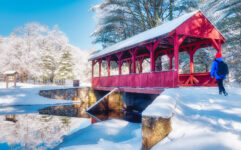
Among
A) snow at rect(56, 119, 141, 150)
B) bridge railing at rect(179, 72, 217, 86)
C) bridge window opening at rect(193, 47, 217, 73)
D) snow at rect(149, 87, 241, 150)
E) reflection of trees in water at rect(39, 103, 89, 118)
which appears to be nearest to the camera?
snow at rect(149, 87, 241, 150)

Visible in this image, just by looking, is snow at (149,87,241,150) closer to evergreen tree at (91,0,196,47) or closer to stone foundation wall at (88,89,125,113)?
stone foundation wall at (88,89,125,113)

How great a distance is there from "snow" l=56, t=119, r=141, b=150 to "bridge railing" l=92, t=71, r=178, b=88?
2800 millimetres

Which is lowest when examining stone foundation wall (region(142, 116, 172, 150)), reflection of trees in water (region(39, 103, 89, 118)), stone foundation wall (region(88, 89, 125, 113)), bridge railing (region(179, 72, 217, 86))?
reflection of trees in water (region(39, 103, 89, 118))

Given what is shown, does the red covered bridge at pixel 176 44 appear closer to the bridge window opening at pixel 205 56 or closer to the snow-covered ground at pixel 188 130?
the snow-covered ground at pixel 188 130

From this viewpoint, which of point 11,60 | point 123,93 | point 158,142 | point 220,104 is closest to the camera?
point 158,142

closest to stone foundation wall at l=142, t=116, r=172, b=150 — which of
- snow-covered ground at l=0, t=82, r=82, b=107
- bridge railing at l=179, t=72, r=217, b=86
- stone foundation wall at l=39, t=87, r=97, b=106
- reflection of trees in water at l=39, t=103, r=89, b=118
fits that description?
bridge railing at l=179, t=72, r=217, b=86

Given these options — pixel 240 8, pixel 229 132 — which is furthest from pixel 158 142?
pixel 240 8

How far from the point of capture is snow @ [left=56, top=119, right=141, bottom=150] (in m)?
5.62

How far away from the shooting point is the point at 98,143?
5957 mm

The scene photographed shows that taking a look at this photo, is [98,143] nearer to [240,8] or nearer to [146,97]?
[146,97]

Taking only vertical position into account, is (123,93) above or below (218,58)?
below

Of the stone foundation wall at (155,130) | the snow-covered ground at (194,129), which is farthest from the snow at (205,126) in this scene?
the stone foundation wall at (155,130)

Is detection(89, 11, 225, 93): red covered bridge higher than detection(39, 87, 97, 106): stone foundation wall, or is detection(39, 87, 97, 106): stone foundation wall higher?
detection(89, 11, 225, 93): red covered bridge

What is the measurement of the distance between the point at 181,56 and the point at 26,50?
24289mm
